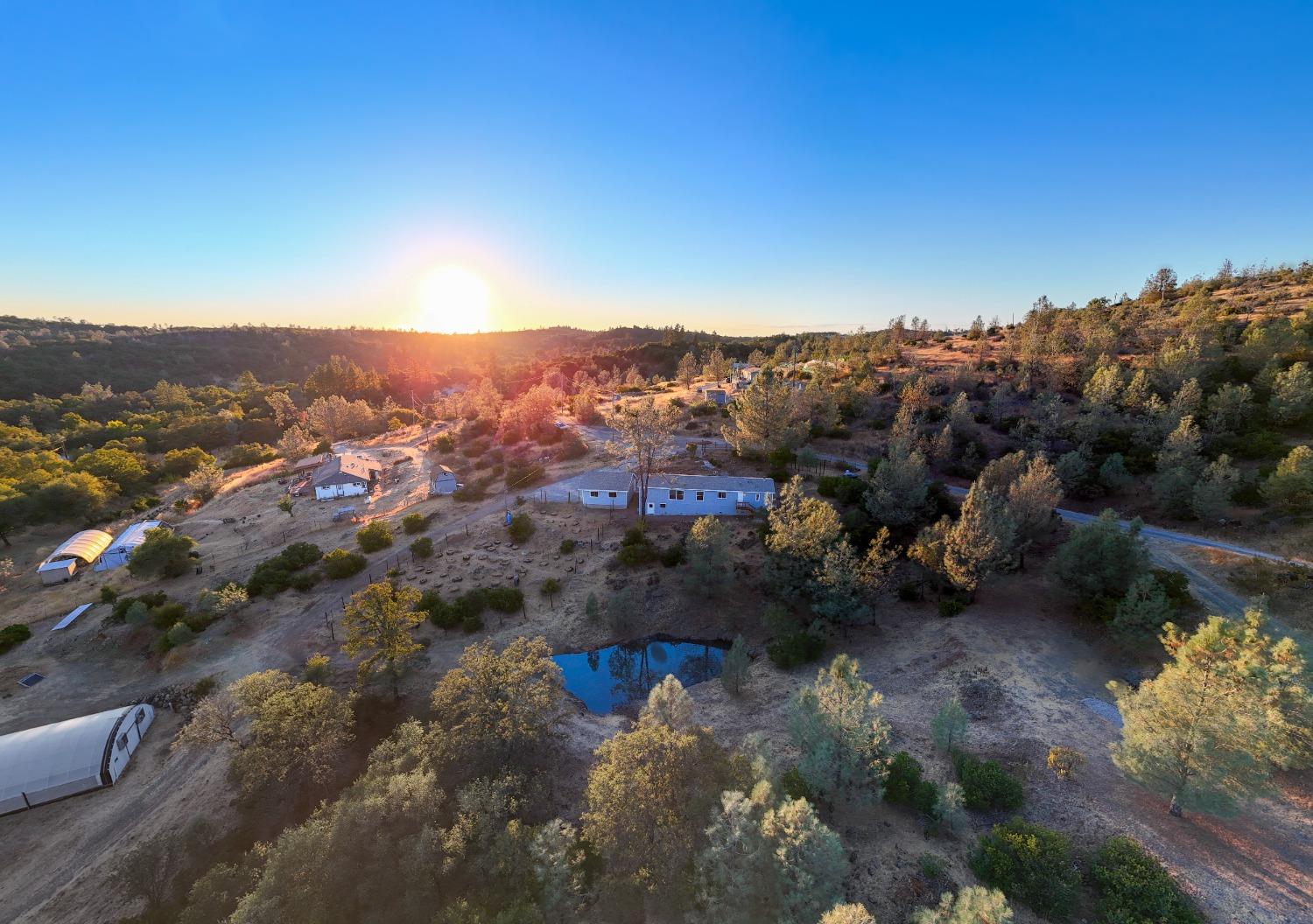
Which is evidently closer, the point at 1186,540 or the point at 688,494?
the point at 1186,540

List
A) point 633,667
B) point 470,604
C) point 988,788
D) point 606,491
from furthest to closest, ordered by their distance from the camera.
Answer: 1. point 606,491
2. point 470,604
3. point 633,667
4. point 988,788

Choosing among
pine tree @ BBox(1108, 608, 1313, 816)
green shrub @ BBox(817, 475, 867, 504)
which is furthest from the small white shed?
pine tree @ BBox(1108, 608, 1313, 816)

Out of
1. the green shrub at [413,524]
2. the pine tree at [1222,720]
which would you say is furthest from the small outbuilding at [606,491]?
the pine tree at [1222,720]

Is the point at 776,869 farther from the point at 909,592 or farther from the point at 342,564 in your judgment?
the point at 342,564

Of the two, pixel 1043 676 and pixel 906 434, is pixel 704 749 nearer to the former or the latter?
pixel 1043 676

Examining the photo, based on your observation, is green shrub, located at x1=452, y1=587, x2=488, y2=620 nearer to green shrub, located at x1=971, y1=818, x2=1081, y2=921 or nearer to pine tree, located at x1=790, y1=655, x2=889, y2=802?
pine tree, located at x1=790, y1=655, x2=889, y2=802

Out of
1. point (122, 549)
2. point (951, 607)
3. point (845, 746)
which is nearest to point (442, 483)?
point (122, 549)

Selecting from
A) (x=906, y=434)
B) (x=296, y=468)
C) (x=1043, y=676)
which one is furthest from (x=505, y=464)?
(x=1043, y=676)

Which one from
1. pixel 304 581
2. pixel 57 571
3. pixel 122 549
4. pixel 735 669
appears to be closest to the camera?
pixel 735 669
